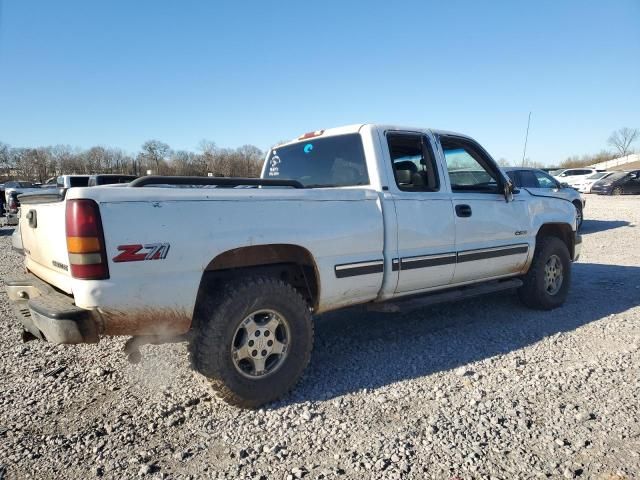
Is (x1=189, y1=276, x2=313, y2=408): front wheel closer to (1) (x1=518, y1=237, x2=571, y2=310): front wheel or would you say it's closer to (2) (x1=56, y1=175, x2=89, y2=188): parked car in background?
(1) (x1=518, y1=237, x2=571, y2=310): front wheel

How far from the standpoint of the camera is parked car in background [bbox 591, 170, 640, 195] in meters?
24.1

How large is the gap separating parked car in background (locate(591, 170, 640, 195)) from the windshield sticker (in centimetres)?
2569

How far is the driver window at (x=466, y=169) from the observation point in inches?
167

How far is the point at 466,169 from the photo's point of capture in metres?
4.48

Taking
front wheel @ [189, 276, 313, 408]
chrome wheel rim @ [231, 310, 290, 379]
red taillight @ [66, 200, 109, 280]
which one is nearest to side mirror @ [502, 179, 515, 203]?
front wheel @ [189, 276, 313, 408]

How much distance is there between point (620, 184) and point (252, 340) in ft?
90.4

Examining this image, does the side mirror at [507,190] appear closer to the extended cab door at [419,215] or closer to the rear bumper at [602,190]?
the extended cab door at [419,215]

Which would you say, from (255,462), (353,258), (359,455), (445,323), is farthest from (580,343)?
(255,462)

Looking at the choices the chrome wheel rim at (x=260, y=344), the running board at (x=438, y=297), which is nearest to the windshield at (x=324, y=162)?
the running board at (x=438, y=297)

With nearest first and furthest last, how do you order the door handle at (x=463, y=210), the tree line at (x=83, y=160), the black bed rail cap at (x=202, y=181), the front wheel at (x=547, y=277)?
the black bed rail cap at (x=202, y=181)
the door handle at (x=463, y=210)
the front wheel at (x=547, y=277)
the tree line at (x=83, y=160)

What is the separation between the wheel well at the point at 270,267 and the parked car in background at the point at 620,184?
26660mm

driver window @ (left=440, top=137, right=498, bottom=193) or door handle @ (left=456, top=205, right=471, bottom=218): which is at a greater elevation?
driver window @ (left=440, top=137, right=498, bottom=193)

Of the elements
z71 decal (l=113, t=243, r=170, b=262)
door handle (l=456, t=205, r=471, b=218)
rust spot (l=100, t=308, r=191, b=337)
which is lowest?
rust spot (l=100, t=308, r=191, b=337)

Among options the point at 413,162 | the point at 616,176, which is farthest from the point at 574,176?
the point at 413,162
